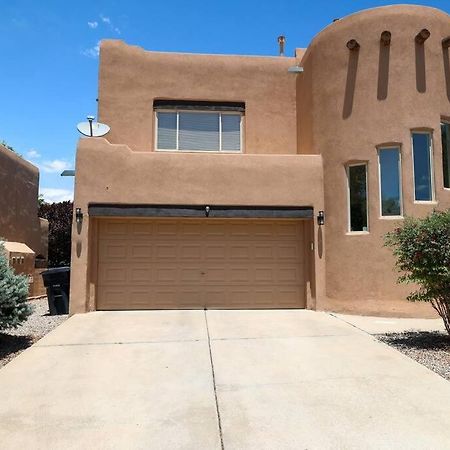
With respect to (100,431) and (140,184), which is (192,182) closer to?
(140,184)

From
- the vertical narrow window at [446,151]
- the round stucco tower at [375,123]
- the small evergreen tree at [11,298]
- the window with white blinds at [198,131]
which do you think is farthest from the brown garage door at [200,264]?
the vertical narrow window at [446,151]

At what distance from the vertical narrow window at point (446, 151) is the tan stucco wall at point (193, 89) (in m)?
4.34

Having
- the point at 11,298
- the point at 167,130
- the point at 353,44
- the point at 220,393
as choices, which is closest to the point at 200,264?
the point at 167,130

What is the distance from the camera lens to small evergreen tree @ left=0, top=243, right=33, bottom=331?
7.43m

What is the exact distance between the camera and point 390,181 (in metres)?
11.0

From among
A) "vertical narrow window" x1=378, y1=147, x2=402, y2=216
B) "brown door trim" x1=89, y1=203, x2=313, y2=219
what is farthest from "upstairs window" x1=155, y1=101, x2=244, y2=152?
"vertical narrow window" x1=378, y1=147, x2=402, y2=216

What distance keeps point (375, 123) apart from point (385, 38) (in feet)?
7.15

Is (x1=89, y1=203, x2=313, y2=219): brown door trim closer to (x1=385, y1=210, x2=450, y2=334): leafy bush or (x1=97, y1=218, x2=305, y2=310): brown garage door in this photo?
(x1=97, y1=218, x2=305, y2=310): brown garage door

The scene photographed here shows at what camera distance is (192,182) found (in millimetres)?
11477

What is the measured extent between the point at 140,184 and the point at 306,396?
300 inches

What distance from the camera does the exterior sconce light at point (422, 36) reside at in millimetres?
10859

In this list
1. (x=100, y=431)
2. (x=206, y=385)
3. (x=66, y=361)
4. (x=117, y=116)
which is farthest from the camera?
(x=117, y=116)

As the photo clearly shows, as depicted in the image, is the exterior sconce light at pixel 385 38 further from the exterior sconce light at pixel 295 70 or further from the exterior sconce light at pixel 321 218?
the exterior sconce light at pixel 321 218

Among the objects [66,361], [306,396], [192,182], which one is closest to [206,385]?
[306,396]
